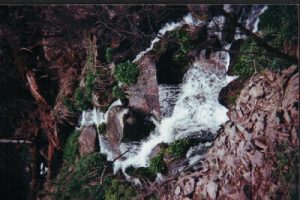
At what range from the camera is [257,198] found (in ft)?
10.7

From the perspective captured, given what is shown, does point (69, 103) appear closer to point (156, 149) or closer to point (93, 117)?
point (93, 117)

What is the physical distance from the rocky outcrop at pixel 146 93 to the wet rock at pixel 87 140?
575 millimetres

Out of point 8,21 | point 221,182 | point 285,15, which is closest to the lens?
point 285,15

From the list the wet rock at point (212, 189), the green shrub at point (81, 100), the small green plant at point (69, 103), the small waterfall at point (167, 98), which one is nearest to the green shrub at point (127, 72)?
the small waterfall at point (167, 98)

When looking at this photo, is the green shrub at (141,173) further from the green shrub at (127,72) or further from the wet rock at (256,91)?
the wet rock at (256,91)

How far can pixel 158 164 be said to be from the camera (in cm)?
360

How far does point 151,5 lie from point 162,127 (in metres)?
1.14

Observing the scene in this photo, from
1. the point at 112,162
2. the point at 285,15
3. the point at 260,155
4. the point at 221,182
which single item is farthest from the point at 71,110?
the point at 285,15

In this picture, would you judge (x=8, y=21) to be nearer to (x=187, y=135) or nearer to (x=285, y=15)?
(x=187, y=135)

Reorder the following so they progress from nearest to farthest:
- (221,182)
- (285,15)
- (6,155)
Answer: (285,15) → (221,182) → (6,155)

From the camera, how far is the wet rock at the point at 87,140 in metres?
3.79

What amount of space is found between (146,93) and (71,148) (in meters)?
0.95

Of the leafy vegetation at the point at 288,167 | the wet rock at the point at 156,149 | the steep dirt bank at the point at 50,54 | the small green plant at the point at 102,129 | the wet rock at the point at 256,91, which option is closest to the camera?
the leafy vegetation at the point at 288,167

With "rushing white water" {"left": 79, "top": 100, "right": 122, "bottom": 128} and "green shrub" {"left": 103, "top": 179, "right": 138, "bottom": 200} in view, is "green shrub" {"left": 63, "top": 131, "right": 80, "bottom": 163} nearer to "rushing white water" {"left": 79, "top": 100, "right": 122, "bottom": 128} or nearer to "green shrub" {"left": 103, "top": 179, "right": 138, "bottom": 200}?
"rushing white water" {"left": 79, "top": 100, "right": 122, "bottom": 128}
